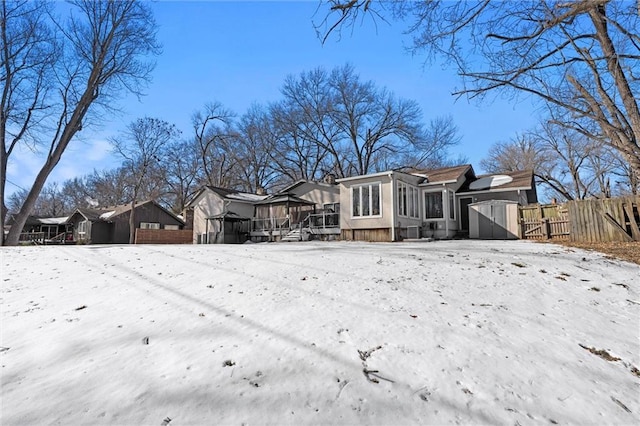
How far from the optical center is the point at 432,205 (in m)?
17.4

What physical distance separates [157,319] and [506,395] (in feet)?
10.2

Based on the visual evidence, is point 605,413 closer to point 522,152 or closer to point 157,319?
point 157,319

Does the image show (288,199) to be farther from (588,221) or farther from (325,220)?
(588,221)

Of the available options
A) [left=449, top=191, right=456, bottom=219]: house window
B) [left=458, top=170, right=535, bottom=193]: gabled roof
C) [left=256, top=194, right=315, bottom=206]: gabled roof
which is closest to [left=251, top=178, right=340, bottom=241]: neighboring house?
[left=256, top=194, right=315, bottom=206]: gabled roof

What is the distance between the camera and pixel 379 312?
348 centimetres

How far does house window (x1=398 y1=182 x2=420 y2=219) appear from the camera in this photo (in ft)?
50.9

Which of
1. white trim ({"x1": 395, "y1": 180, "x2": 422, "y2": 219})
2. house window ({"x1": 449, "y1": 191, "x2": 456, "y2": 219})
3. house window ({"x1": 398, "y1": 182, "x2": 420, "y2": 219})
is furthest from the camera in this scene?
house window ({"x1": 449, "y1": 191, "x2": 456, "y2": 219})

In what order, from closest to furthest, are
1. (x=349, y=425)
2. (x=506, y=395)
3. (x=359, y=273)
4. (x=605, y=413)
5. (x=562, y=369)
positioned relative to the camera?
(x=349, y=425) → (x=605, y=413) → (x=506, y=395) → (x=562, y=369) → (x=359, y=273)

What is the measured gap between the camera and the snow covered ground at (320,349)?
74.5 inches

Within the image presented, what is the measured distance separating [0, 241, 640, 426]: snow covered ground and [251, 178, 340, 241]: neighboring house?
13.1 m

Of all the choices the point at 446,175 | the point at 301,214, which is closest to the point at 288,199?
the point at 301,214

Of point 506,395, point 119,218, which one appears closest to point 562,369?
point 506,395

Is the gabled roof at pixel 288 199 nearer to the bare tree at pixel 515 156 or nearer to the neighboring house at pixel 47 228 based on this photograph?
the bare tree at pixel 515 156

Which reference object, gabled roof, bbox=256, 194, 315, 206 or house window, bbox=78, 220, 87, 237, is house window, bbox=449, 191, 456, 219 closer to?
gabled roof, bbox=256, 194, 315, 206
